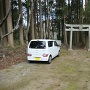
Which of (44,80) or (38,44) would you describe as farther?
(38,44)

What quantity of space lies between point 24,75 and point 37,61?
4.07 m

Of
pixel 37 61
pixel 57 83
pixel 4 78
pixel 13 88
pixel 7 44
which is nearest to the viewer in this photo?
pixel 13 88

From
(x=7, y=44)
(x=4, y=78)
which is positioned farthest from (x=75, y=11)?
(x=4, y=78)

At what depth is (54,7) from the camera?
34.1 metres

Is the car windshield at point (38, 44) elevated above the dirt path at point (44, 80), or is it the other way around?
the car windshield at point (38, 44)

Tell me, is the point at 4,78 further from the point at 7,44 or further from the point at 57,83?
the point at 7,44

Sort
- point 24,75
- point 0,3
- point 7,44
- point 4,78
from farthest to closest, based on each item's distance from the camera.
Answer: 1. point 0,3
2. point 7,44
3. point 24,75
4. point 4,78

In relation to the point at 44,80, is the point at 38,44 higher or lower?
higher

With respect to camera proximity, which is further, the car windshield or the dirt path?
the car windshield

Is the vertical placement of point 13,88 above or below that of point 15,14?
below

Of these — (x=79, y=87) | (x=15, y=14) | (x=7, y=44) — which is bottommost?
(x=79, y=87)

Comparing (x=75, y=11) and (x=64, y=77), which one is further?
(x=75, y=11)

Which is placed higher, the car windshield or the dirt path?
the car windshield

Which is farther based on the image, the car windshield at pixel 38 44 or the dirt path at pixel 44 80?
the car windshield at pixel 38 44
